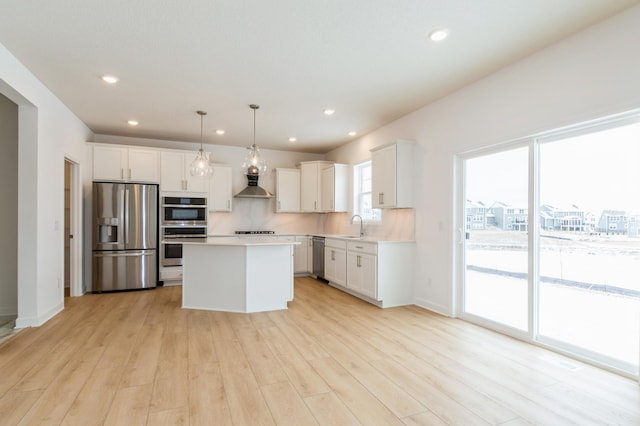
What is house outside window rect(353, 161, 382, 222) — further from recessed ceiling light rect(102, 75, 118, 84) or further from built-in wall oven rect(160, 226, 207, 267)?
recessed ceiling light rect(102, 75, 118, 84)

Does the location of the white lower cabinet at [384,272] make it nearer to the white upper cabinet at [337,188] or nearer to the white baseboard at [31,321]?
the white upper cabinet at [337,188]

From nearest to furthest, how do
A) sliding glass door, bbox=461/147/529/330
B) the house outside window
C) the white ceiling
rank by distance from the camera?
1. the white ceiling
2. sliding glass door, bbox=461/147/529/330
3. the house outside window

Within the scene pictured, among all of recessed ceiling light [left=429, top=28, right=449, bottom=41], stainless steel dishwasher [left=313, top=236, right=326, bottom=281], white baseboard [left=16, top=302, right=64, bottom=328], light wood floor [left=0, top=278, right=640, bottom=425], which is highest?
Answer: recessed ceiling light [left=429, top=28, right=449, bottom=41]

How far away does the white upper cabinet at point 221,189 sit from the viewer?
252 inches

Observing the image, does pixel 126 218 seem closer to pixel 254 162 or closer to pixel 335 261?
pixel 254 162

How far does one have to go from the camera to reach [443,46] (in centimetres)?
296

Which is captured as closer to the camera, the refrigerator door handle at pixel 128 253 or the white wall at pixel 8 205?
the white wall at pixel 8 205

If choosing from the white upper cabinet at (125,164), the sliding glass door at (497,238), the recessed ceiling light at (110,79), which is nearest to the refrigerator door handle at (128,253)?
the white upper cabinet at (125,164)

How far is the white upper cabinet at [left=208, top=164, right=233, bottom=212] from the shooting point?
6.41 metres

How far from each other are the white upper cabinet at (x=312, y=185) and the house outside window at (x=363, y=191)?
822 mm

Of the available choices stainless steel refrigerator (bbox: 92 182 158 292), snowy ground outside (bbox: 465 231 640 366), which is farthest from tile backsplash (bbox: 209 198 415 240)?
snowy ground outside (bbox: 465 231 640 366)

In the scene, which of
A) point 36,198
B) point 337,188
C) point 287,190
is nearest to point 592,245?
point 337,188

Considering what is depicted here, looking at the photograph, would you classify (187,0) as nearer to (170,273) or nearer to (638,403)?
(638,403)

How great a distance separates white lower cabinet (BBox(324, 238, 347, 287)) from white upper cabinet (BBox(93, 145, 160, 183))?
128 inches
